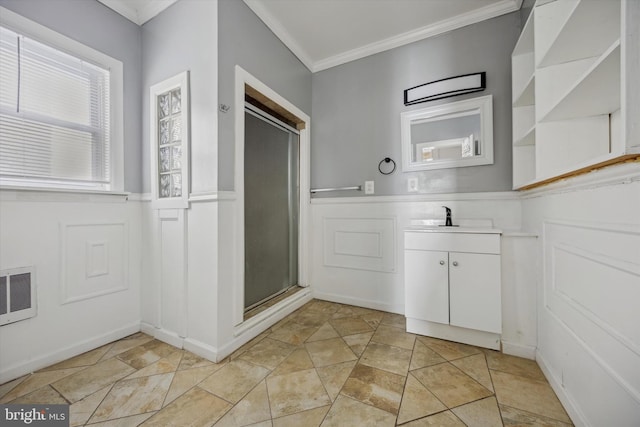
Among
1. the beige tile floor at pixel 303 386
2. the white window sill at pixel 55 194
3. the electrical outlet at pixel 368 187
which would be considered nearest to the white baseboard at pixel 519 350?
the beige tile floor at pixel 303 386

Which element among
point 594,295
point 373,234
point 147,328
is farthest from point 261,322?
point 594,295

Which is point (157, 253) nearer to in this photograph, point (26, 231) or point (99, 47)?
point (26, 231)

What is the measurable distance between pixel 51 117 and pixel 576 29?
9.65 ft

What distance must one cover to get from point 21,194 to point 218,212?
3.62 ft

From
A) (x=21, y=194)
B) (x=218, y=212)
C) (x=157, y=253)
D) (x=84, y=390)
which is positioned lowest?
(x=84, y=390)

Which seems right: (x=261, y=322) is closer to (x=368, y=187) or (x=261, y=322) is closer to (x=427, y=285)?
(x=427, y=285)

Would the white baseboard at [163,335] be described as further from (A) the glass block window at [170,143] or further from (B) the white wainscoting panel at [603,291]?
(B) the white wainscoting panel at [603,291]

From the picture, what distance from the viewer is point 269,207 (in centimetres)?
226

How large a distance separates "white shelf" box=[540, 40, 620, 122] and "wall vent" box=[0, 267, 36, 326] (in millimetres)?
2841

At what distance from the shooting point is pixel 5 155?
4.59 ft

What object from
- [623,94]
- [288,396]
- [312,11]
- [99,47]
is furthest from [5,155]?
[623,94]

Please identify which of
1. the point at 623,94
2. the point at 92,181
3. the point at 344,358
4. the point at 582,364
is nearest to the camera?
the point at 623,94

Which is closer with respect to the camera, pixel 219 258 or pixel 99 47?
pixel 219 258

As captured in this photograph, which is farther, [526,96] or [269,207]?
[269,207]
